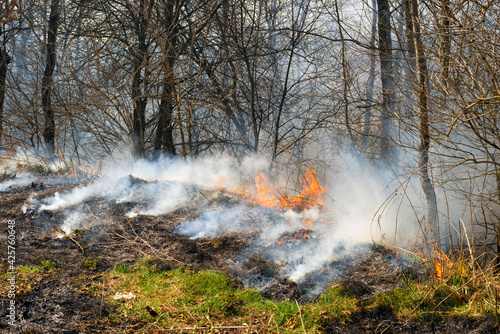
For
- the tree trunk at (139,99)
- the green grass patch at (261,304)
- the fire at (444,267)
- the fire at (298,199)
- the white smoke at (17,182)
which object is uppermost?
the tree trunk at (139,99)

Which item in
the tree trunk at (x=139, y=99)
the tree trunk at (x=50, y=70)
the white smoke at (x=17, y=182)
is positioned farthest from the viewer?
the tree trunk at (x=50, y=70)

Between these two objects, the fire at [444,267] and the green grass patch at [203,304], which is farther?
the fire at [444,267]

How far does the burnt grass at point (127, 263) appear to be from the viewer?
11.2 ft

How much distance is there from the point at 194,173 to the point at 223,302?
676 centimetres

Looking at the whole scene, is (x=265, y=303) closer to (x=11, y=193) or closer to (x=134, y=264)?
(x=134, y=264)

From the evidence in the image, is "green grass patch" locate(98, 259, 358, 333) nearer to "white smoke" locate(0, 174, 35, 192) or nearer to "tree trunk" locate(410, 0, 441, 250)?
"tree trunk" locate(410, 0, 441, 250)

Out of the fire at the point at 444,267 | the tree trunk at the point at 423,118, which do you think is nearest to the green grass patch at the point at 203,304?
the fire at the point at 444,267

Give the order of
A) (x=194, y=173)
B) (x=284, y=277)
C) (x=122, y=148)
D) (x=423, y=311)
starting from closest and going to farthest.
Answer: (x=423, y=311), (x=284, y=277), (x=194, y=173), (x=122, y=148)

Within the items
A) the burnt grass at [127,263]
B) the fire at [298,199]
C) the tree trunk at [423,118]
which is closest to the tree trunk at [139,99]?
the burnt grass at [127,263]

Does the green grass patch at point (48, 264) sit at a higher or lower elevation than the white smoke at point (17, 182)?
lower

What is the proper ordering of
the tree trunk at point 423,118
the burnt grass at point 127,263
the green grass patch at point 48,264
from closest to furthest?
the burnt grass at point 127,263, the green grass patch at point 48,264, the tree trunk at point 423,118

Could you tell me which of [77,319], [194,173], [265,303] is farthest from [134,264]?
[194,173]

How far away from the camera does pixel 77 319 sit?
3369mm

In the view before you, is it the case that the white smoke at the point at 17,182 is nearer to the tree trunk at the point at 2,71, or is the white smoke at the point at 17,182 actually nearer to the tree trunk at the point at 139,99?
the tree trunk at the point at 2,71
